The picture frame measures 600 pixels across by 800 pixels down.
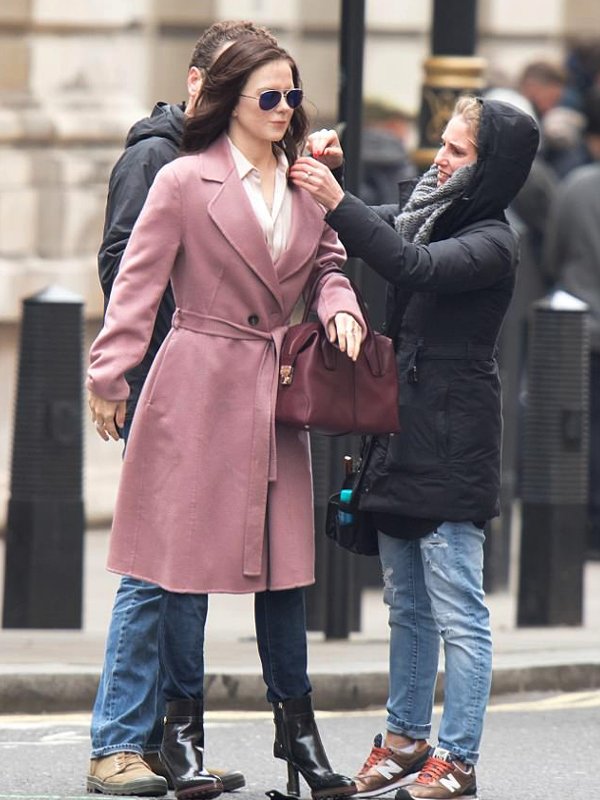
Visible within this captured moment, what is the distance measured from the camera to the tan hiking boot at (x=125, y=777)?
5934 mm

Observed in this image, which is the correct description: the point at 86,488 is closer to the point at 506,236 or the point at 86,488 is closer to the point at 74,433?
the point at 74,433

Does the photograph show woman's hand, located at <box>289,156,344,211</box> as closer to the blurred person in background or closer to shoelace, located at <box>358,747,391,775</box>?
shoelace, located at <box>358,747,391,775</box>

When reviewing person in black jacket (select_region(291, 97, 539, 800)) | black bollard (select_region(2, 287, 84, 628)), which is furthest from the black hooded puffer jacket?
black bollard (select_region(2, 287, 84, 628))

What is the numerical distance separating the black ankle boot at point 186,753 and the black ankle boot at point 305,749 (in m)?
0.18

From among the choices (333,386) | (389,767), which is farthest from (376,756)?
(333,386)

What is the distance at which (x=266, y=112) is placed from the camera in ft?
18.7

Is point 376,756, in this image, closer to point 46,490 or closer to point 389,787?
point 389,787

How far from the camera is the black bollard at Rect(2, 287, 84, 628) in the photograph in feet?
27.7

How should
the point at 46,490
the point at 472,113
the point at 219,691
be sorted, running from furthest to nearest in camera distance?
the point at 46,490, the point at 219,691, the point at 472,113

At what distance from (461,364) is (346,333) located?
0.34 metres

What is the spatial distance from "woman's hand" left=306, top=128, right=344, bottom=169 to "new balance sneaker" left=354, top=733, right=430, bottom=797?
1405mm

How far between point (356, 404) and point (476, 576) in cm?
54

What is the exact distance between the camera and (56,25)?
1198 cm

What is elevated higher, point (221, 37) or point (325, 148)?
point (221, 37)
